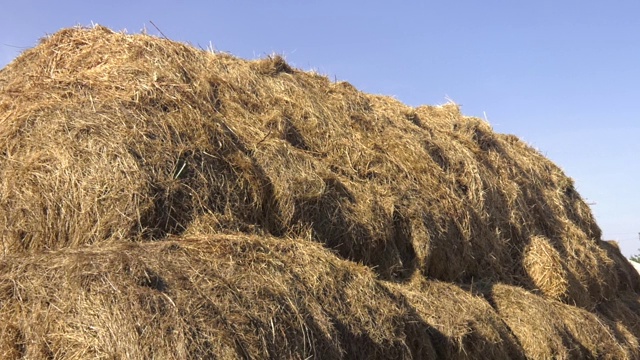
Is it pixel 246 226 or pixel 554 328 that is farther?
pixel 554 328

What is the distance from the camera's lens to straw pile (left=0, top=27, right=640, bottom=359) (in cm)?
438

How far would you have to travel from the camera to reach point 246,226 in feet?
19.4

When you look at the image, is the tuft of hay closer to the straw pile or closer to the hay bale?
the straw pile

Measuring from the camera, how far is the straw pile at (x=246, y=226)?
4.38 metres

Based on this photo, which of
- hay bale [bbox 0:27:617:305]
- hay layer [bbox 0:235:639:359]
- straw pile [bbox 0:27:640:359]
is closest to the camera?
hay layer [bbox 0:235:639:359]

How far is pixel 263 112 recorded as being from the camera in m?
7.27

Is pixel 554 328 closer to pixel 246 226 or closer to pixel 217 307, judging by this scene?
pixel 246 226

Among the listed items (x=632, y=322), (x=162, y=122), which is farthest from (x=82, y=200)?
(x=632, y=322)

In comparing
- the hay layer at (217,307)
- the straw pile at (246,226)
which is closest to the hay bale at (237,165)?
the straw pile at (246,226)

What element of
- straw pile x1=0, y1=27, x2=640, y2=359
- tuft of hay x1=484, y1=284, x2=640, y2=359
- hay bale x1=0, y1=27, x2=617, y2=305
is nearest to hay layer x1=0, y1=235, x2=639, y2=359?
straw pile x1=0, y1=27, x2=640, y2=359

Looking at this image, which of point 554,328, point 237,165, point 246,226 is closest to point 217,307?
point 246,226

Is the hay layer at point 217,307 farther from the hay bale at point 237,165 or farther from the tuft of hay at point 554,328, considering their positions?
the tuft of hay at point 554,328

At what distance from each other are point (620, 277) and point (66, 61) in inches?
345

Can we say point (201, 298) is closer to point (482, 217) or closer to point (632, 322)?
point (482, 217)
